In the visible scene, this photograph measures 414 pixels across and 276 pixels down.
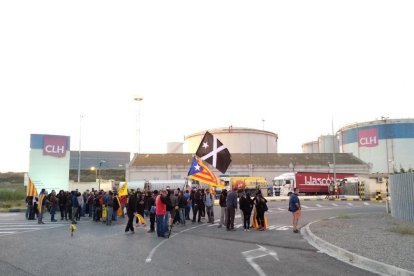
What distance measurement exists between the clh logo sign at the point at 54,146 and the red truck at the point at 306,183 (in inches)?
1195

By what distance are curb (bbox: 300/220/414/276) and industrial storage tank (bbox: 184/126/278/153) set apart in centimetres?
8377

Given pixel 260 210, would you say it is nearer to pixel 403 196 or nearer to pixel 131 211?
pixel 131 211

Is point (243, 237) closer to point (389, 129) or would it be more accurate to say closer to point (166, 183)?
point (166, 183)

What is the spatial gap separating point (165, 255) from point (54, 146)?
36.4m

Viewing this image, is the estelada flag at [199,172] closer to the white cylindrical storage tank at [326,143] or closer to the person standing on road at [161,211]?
the person standing on road at [161,211]

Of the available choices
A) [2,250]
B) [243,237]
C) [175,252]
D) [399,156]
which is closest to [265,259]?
[175,252]

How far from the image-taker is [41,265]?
9875 mm

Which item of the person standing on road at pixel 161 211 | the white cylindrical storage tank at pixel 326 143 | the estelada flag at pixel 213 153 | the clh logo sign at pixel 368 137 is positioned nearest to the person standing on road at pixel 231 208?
the estelada flag at pixel 213 153

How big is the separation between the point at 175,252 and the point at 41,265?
369cm

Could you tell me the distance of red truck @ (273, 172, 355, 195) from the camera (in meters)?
57.9

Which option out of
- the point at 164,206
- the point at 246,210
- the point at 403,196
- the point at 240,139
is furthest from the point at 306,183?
the point at 164,206

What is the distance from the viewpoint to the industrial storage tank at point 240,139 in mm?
98562

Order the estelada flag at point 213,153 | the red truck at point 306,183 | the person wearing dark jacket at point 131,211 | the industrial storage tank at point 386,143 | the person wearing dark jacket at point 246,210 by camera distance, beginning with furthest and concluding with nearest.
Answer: the industrial storage tank at point 386,143, the red truck at point 306,183, the estelada flag at point 213,153, the person wearing dark jacket at point 246,210, the person wearing dark jacket at point 131,211

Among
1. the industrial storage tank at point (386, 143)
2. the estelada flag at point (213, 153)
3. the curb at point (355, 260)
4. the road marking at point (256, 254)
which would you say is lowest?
the road marking at point (256, 254)
